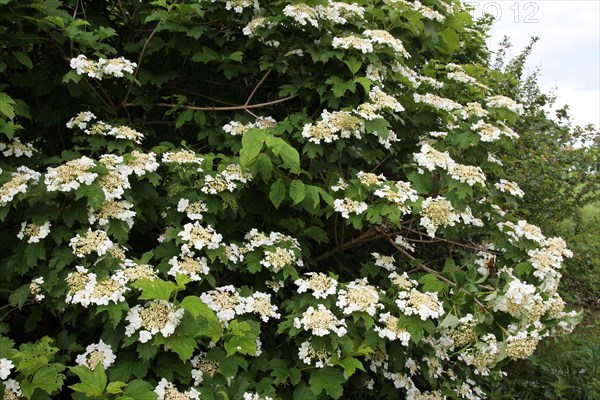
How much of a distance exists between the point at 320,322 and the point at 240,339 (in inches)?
14.4

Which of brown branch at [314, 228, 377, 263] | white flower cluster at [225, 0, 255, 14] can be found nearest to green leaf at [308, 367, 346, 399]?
brown branch at [314, 228, 377, 263]

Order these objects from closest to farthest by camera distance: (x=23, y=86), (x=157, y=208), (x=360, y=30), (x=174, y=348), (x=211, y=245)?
(x=174, y=348) < (x=211, y=245) < (x=157, y=208) < (x=23, y=86) < (x=360, y=30)

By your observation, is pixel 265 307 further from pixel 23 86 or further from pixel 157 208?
pixel 23 86

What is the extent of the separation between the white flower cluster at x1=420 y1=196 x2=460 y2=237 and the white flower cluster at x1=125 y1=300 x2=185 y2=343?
4.51 ft

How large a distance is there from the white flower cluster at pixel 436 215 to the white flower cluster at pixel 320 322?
73 centimetres

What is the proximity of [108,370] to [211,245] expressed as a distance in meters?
0.68

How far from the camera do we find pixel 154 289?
6.16ft

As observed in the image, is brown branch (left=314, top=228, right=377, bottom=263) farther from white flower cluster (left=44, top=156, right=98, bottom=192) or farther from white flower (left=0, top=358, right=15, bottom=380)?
white flower (left=0, top=358, right=15, bottom=380)

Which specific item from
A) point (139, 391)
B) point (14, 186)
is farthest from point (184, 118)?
point (139, 391)

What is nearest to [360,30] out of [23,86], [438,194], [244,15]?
[244,15]

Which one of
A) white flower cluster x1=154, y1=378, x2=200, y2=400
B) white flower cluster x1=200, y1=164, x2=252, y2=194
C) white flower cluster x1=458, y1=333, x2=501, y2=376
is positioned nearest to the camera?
white flower cluster x1=154, y1=378, x2=200, y2=400

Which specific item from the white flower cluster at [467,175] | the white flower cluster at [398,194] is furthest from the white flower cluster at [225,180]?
the white flower cluster at [467,175]

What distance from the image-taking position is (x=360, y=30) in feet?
10.1

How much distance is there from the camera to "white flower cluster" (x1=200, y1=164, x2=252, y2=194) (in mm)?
2438
